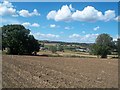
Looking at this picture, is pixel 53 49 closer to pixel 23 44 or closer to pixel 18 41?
pixel 23 44

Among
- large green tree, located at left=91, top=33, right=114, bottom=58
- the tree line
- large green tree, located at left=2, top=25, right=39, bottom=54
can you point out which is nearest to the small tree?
the tree line

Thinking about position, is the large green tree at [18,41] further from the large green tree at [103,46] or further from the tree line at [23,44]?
the large green tree at [103,46]

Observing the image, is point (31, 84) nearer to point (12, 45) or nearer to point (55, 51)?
point (12, 45)

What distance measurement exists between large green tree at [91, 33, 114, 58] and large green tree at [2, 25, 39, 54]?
16.7m

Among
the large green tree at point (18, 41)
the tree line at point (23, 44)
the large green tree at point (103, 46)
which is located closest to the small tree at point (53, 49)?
the tree line at point (23, 44)

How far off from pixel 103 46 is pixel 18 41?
24.6m

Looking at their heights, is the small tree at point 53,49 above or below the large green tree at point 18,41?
below

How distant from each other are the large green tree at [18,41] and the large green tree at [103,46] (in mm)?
16704

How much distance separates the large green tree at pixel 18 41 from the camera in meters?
54.3

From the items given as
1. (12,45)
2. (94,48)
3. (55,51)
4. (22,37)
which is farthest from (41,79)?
(94,48)

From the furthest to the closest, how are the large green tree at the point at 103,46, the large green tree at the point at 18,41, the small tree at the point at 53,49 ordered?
the large green tree at the point at 103,46 → the small tree at the point at 53,49 → the large green tree at the point at 18,41

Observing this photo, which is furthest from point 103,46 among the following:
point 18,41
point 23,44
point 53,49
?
point 18,41

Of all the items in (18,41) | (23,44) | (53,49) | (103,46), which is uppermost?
(18,41)

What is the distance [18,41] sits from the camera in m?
55.9
